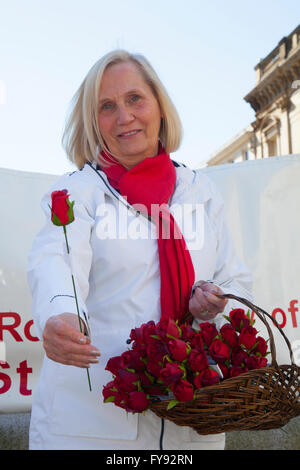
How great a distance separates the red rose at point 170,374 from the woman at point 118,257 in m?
0.16

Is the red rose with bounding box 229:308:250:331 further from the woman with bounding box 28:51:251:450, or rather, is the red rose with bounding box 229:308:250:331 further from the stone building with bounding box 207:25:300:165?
the stone building with bounding box 207:25:300:165

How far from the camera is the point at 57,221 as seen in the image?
112cm

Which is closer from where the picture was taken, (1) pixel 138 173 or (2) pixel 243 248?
(1) pixel 138 173

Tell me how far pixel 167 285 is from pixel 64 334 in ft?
1.44

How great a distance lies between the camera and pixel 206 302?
1434 millimetres

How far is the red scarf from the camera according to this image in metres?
1.48

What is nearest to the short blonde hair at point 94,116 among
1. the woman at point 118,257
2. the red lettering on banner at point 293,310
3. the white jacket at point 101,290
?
the woman at point 118,257

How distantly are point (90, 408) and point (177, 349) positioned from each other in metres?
0.36

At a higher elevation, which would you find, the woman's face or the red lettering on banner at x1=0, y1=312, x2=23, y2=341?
the woman's face

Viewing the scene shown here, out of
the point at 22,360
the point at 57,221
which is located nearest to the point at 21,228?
the point at 22,360

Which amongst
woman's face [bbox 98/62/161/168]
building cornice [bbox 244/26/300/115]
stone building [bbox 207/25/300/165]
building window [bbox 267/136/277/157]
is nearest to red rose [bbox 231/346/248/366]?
woman's face [bbox 98/62/161/168]

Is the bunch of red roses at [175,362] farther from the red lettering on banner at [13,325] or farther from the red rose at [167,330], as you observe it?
the red lettering on banner at [13,325]

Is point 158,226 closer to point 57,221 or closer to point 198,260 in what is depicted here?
point 198,260

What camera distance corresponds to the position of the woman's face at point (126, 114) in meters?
1.70
